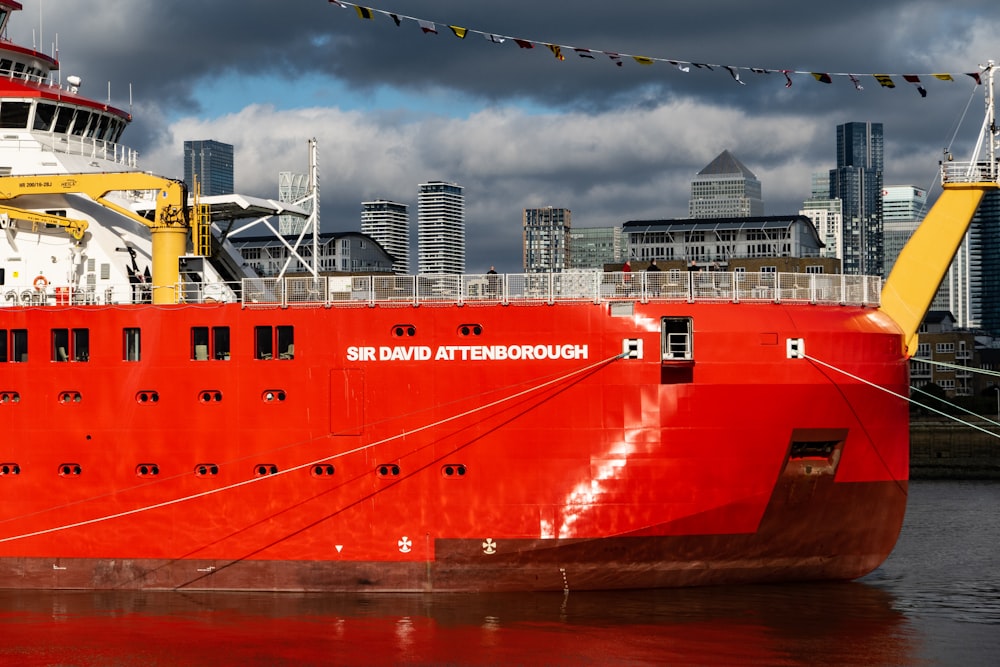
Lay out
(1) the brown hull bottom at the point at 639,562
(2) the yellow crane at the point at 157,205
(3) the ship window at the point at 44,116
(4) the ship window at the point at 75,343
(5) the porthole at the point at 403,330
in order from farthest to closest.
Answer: (3) the ship window at the point at 44,116
(2) the yellow crane at the point at 157,205
(4) the ship window at the point at 75,343
(5) the porthole at the point at 403,330
(1) the brown hull bottom at the point at 639,562

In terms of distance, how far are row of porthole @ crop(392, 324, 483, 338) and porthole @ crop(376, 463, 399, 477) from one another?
8.53ft

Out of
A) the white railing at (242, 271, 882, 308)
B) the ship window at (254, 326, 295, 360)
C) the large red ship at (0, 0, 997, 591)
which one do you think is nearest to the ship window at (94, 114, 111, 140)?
the large red ship at (0, 0, 997, 591)

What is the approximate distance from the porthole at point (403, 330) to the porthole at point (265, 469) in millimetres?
3666

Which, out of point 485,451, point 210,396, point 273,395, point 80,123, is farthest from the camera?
point 80,123

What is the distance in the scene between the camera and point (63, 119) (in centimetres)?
3138

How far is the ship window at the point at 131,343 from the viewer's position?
2623cm

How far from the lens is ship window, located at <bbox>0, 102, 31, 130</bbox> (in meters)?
30.6

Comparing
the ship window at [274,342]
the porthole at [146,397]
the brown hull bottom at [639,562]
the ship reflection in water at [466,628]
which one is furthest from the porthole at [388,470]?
the porthole at [146,397]

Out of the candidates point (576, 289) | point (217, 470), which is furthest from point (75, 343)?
point (576, 289)

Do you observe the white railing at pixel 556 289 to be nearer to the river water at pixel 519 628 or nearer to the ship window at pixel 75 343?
the ship window at pixel 75 343

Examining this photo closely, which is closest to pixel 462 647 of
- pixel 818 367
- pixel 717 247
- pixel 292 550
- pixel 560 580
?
pixel 560 580

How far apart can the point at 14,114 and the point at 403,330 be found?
1275 cm

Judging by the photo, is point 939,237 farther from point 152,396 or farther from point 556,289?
point 152,396

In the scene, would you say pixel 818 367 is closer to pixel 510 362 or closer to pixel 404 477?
pixel 510 362
